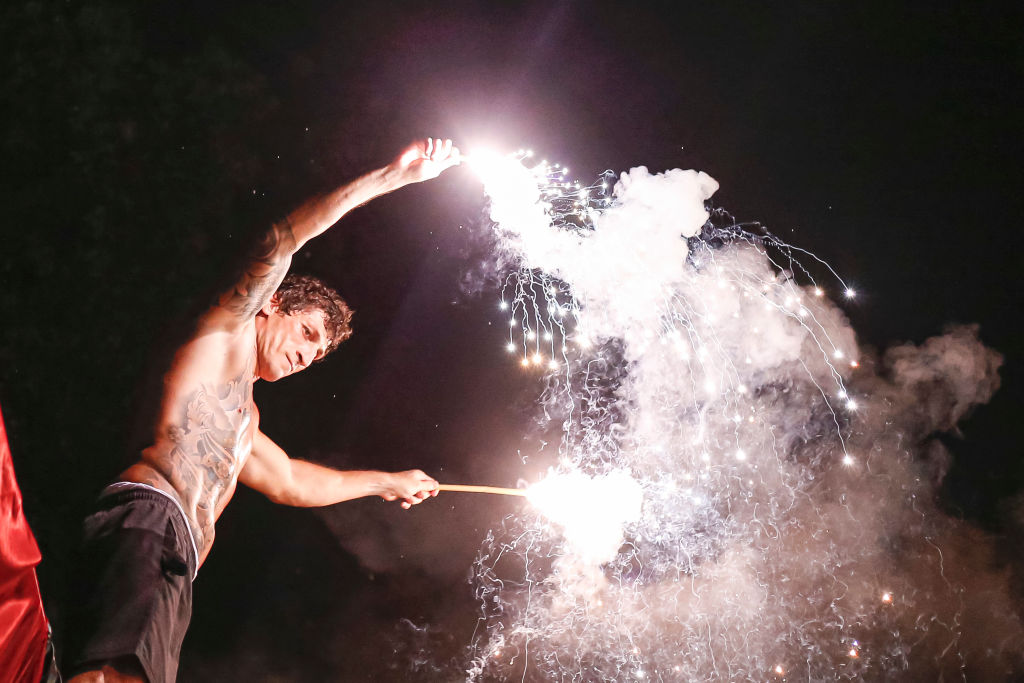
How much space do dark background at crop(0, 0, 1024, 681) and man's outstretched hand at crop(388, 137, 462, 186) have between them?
0.05m

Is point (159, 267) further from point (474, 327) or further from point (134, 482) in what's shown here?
point (474, 327)

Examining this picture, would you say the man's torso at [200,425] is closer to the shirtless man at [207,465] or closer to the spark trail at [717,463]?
the shirtless man at [207,465]

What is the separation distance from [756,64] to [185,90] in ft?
7.37

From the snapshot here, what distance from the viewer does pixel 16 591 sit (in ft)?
4.36

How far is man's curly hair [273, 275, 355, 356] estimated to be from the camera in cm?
214

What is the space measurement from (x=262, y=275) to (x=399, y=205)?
564 millimetres

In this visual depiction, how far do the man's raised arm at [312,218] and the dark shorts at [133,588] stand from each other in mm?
667

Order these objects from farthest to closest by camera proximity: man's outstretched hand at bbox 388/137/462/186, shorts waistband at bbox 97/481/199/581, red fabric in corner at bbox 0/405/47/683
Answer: man's outstretched hand at bbox 388/137/462/186 → shorts waistband at bbox 97/481/199/581 → red fabric in corner at bbox 0/405/47/683

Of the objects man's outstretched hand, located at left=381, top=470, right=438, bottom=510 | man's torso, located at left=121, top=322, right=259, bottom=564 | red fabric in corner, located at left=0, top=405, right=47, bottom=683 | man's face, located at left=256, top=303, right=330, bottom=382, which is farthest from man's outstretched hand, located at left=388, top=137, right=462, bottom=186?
red fabric in corner, located at left=0, top=405, right=47, bottom=683

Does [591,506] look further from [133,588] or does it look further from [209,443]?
[133,588]

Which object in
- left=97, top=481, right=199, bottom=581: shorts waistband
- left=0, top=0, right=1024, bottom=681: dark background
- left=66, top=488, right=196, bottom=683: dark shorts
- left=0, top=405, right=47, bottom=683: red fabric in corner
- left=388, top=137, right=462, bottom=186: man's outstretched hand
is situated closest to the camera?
left=0, top=405, right=47, bottom=683: red fabric in corner

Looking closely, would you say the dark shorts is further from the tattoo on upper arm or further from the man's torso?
the tattoo on upper arm

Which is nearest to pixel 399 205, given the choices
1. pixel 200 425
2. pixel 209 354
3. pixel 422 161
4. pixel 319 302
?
pixel 422 161

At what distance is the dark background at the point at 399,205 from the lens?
2.05m
